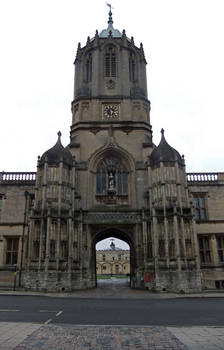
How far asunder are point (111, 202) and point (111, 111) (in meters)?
11.1

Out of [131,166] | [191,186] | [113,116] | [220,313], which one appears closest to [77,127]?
[113,116]

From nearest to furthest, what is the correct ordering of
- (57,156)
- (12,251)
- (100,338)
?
(100,338) → (57,156) → (12,251)

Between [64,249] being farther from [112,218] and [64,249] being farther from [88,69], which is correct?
[88,69]

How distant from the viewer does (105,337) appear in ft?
24.7

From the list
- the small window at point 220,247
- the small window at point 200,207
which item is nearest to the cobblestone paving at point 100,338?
the small window at point 220,247

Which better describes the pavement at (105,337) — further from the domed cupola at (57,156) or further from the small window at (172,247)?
the domed cupola at (57,156)

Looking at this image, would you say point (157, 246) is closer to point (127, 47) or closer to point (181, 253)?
point (181, 253)

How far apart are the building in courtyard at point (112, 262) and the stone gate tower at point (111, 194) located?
6097 cm

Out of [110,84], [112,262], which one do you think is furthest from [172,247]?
[112,262]

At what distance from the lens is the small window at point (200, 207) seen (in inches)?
1185

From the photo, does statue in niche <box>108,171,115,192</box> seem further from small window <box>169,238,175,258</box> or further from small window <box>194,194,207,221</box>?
small window <box>194,194,207,221</box>

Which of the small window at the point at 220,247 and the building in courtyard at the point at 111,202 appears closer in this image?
the building in courtyard at the point at 111,202

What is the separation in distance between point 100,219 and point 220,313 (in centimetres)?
1653

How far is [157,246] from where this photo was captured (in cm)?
2436
